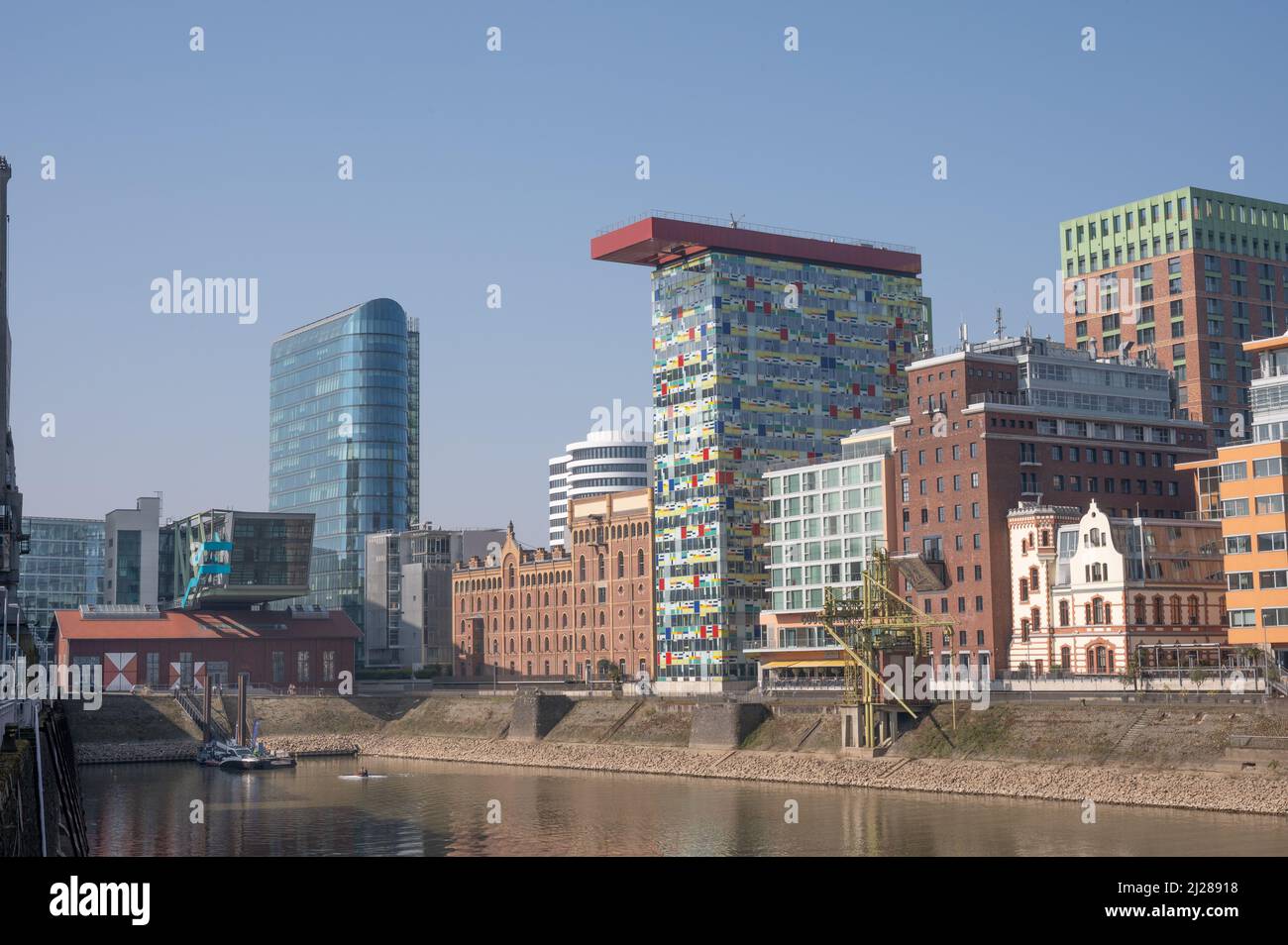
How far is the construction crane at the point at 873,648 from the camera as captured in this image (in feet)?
369

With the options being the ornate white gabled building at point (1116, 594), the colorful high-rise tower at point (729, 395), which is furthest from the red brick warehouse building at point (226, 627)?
the ornate white gabled building at point (1116, 594)

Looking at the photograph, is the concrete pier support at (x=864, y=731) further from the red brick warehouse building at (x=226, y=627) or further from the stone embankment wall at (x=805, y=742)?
the red brick warehouse building at (x=226, y=627)

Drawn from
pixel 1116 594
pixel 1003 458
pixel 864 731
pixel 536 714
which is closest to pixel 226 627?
pixel 536 714

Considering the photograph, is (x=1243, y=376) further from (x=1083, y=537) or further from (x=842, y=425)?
(x=1083, y=537)

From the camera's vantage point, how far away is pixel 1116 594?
12194 centimetres

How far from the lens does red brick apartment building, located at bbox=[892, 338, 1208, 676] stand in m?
138

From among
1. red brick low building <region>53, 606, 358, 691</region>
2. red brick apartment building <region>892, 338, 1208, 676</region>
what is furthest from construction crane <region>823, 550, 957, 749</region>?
red brick low building <region>53, 606, 358, 691</region>

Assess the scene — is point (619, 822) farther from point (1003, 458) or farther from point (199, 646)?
point (199, 646)

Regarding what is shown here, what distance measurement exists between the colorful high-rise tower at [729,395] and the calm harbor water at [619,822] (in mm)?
61830

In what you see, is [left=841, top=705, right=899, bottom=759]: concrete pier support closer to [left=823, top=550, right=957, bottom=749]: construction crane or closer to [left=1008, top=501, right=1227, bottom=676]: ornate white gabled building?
[left=823, top=550, right=957, bottom=749]: construction crane

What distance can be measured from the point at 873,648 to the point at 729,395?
76094 mm

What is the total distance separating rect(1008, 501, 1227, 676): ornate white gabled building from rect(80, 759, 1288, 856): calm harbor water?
3015 centimetres

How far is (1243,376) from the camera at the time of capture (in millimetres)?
195250

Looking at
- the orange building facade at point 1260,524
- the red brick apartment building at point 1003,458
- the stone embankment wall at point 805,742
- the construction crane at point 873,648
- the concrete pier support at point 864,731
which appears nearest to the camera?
the stone embankment wall at point 805,742
